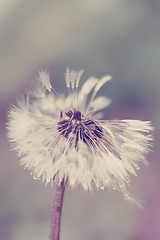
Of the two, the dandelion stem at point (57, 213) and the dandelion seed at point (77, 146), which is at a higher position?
the dandelion seed at point (77, 146)

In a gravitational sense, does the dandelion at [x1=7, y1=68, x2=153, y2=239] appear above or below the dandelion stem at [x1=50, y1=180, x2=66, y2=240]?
above

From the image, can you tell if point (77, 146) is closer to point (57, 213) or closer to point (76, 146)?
point (76, 146)

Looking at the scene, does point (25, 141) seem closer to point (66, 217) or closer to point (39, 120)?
point (39, 120)

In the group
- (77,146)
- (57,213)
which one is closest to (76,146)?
(77,146)

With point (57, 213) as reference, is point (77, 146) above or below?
above
